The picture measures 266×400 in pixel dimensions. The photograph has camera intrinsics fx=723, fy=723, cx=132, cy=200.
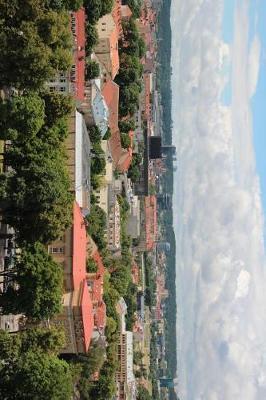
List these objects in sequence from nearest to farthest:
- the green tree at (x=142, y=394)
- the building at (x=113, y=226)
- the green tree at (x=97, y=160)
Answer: the green tree at (x=97, y=160)
the building at (x=113, y=226)
the green tree at (x=142, y=394)

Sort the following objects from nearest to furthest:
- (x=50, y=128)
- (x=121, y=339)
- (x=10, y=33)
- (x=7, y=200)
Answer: (x=10, y=33) → (x=7, y=200) → (x=50, y=128) → (x=121, y=339)

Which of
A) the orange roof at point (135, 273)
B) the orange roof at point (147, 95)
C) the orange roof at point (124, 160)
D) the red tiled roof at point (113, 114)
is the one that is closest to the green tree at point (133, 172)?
the orange roof at point (124, 160)

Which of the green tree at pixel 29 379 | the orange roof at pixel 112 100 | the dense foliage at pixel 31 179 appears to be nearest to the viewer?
the green tree at pixel 29 379

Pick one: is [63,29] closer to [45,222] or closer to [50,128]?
[50,128]

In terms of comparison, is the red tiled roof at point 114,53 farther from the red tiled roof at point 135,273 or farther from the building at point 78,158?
the red tiled roof at point 135,273

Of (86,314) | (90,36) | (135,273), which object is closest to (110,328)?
(86,314)

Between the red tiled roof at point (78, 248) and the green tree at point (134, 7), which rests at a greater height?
the green tree at point (134, 7)

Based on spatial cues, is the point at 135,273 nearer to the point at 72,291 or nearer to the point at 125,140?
the point at 125,140

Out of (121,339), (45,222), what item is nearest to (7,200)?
(45,222)
